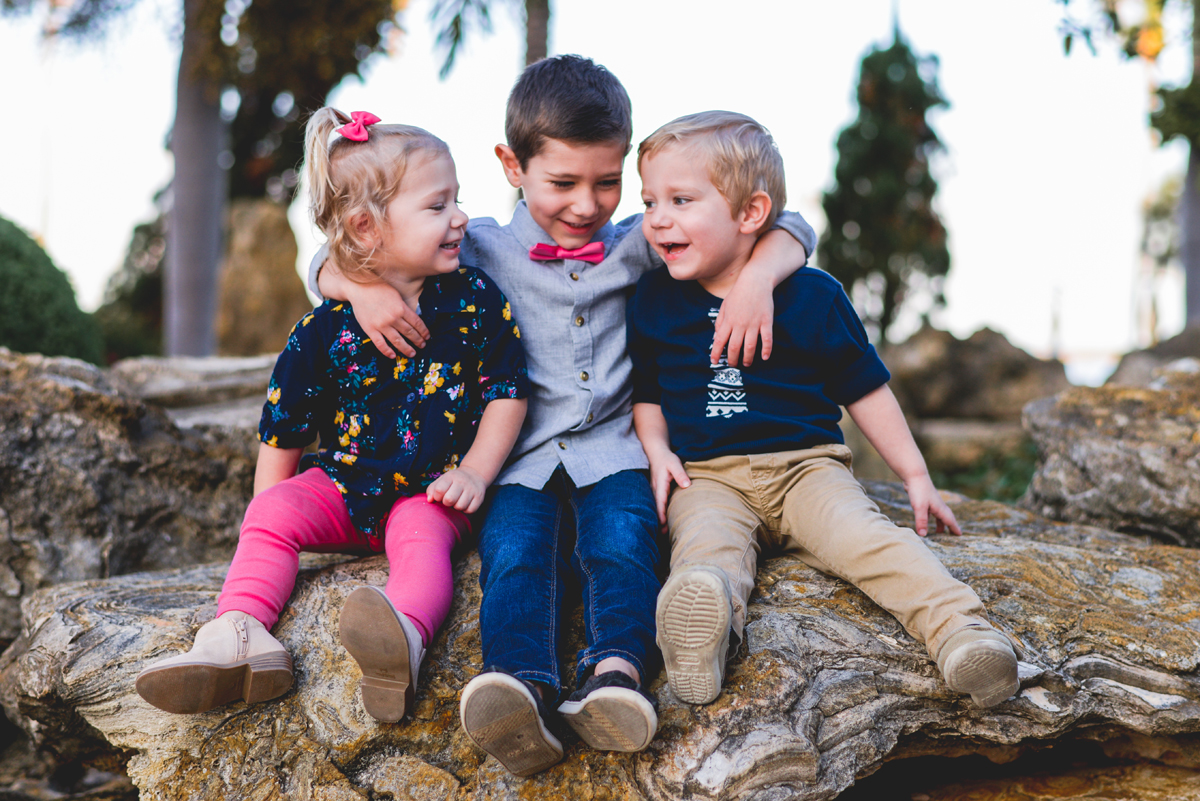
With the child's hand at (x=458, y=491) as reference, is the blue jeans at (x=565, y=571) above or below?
below

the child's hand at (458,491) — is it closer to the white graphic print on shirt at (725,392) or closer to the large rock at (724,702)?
the large rock at (724,702)

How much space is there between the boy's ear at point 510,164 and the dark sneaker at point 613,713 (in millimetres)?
1459

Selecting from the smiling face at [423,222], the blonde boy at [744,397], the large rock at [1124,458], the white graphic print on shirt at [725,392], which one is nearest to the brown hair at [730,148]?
the blonde boy at [744,397]

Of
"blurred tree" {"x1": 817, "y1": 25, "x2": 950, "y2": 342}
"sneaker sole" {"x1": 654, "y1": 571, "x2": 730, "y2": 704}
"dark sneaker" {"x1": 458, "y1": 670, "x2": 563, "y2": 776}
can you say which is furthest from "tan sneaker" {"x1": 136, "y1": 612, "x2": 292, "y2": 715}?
"blurred tree" {"x1": 817, "y1": 25, "x2": 950, "y2": 342}

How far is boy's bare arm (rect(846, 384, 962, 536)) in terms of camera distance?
2408mm

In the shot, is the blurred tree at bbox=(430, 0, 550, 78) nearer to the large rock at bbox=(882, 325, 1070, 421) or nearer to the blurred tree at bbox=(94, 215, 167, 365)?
the large rock at bbox=(882, 325, 1070, 421)

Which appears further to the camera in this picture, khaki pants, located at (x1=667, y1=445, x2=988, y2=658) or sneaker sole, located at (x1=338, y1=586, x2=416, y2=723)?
khaki pants, located at (x1=667, y1=445, x2=988, y2=658)

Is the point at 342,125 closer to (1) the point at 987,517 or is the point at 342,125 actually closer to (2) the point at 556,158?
(2) the point at 556,158

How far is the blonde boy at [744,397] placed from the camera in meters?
2.19

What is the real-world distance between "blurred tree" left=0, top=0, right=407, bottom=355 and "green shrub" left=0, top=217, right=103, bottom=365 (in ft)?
11.7

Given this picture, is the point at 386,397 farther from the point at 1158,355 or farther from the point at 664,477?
the point at 1158,355

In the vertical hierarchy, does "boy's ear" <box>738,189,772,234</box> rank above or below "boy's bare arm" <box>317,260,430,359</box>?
above

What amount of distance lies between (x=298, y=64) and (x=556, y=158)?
22.5 ft

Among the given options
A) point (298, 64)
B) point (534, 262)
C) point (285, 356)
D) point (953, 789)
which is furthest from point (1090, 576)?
point (298, 64)
